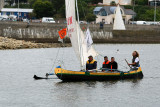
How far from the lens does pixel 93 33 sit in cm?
10462

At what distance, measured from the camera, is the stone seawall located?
98938 mm

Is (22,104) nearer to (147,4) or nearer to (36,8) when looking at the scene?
(36,8)

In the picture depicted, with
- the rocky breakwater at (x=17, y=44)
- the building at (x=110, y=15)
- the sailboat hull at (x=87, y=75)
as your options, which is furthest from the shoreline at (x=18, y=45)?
the building at (x=110, y=15)

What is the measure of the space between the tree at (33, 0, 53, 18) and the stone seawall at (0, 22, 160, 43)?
40996 mm

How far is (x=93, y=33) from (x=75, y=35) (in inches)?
2586

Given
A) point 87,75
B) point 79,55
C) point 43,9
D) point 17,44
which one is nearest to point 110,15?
point 43,9

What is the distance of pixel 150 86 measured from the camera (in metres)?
38.9

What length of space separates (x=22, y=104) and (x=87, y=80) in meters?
9.33

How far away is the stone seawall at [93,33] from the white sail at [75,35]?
5778cm

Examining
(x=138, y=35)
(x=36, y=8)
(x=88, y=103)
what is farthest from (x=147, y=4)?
(x=88, y=103)

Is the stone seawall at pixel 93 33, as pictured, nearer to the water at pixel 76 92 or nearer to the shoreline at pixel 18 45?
the shoreline at pixel 18 45

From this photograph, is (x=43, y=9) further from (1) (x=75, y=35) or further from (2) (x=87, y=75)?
(2) (x=87, y=75)

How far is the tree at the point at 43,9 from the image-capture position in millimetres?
144625

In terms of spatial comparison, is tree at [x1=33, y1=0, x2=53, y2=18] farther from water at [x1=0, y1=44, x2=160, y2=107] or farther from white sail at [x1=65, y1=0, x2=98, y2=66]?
white sail at [x1=65, y1=0, x2=98, y2=66]
